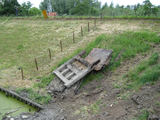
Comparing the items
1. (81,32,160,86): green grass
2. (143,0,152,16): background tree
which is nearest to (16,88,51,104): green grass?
(81,32,160,86): green grass

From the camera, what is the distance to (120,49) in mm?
9969

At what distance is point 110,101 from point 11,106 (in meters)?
4.82

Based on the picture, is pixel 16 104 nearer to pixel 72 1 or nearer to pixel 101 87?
pixel 101 87

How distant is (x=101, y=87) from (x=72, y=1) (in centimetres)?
4028

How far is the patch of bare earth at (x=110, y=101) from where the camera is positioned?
5.40m

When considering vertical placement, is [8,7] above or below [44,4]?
below

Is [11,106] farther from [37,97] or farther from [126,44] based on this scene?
[126,44]

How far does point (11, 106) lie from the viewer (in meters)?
7.81

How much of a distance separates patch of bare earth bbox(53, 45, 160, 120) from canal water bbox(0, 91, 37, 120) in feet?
4.82

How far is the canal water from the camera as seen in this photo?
736 cm

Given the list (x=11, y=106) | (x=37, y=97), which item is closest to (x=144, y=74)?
(x=37, y=97)

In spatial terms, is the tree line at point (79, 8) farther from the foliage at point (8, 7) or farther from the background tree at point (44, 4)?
the foliage at point (8, 7)

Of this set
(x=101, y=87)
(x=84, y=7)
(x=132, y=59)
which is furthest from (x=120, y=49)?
(x=84, y=7)

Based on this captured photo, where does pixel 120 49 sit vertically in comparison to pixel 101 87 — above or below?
above
